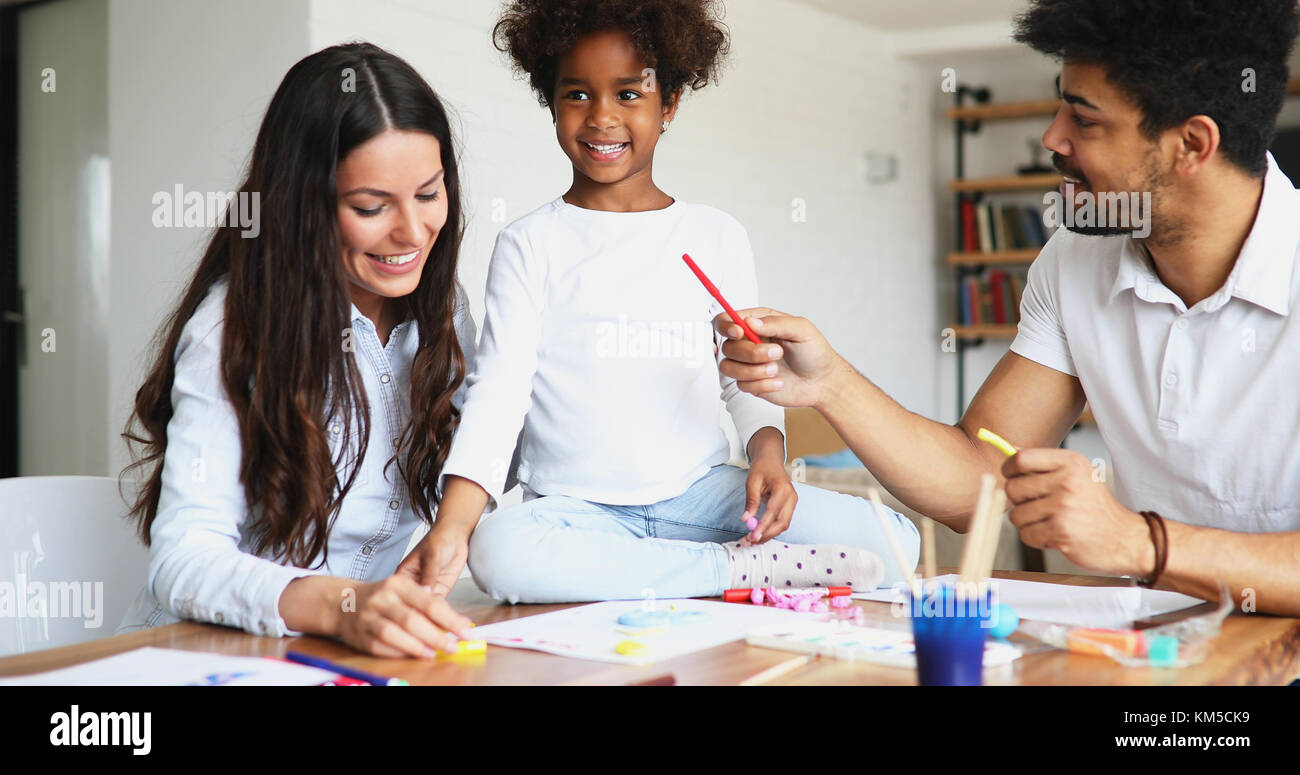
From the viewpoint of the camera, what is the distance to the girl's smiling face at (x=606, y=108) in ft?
5.96

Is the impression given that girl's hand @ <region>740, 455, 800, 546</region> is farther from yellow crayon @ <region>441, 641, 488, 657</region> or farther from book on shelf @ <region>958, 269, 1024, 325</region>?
book on shelf @ <region>958, 269, 1024, 325</region>

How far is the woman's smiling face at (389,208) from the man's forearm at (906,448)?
23.0 inches

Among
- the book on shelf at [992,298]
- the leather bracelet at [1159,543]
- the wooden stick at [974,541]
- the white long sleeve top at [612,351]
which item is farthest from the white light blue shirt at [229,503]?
the book on shelf at [992,298]

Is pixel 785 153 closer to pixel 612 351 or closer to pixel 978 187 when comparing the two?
pixel 978 187

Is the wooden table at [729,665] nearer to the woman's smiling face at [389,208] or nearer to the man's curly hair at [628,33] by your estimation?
the woman's smiling face at [389,208]

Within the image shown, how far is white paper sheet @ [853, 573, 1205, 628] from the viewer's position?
4.03ft

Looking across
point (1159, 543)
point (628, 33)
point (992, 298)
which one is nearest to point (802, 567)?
point (1159, 543)

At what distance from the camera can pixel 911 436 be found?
1.59 metres

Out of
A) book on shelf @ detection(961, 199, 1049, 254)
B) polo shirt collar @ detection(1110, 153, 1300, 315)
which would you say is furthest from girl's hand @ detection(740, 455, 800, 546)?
book on shelf @ detection(961, 199, 1049, 254)

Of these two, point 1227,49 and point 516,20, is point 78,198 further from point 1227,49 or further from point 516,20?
point 1227,49

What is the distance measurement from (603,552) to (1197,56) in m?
0.96

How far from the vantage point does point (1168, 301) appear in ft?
5.06
